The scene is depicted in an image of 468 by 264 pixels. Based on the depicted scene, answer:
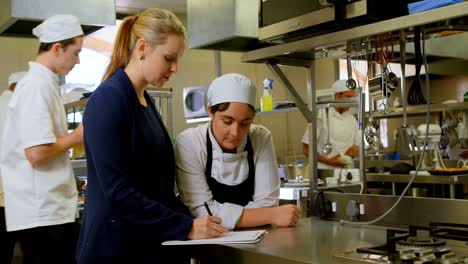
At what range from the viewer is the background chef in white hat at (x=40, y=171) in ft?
7.03

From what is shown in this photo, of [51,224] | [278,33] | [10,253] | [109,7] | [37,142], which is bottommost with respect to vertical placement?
[10,253]

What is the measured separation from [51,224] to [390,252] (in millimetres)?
1387

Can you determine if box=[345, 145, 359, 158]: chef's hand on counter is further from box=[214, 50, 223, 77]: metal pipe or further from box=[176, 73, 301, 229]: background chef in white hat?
box=[176, 73, 301, 229]: background chef in white hat

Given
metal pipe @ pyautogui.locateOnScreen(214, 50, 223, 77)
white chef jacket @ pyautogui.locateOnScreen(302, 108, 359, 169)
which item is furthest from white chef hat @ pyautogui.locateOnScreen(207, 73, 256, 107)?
metal pipe @ pyautogui.locateOnScreen(214, 50, 223, 77)

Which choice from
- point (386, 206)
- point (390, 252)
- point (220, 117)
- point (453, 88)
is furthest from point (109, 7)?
point (453, 88)

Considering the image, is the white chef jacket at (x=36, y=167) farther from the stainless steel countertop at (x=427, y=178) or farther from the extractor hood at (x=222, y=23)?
the stainless steel countertop at (x=427, y=178)

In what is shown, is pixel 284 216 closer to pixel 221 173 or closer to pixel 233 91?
pixel 221 173

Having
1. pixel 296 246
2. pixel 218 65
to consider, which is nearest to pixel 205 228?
pixel 296 246

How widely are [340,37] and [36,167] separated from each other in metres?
1.28

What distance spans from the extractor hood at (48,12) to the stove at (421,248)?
2.24 m

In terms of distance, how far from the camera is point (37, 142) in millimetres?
2115

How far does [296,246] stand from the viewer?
144 cm

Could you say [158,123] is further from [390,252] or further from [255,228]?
[390,252]

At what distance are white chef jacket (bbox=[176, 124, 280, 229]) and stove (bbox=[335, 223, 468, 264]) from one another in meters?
0.45
